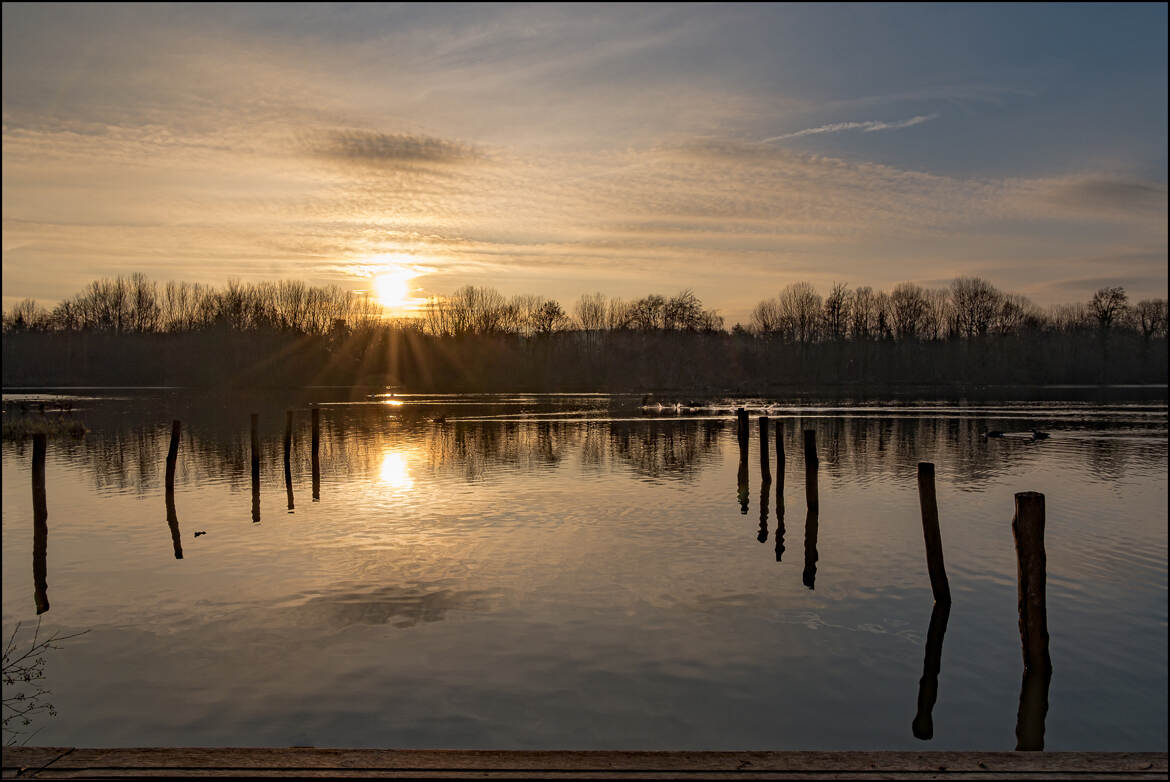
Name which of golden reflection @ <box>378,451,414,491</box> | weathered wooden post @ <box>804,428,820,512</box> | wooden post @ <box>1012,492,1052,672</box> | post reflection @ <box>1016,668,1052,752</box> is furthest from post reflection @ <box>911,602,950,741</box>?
golden reflection @ <box>378,451,414,491</box>

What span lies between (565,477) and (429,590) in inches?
595

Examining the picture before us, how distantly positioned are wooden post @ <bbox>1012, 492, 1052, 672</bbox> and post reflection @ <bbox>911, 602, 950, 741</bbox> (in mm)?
1205

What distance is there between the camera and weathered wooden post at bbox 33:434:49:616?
1492 cm

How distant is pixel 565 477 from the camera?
30.2m

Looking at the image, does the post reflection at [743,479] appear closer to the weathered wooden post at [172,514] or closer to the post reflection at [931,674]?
the post reflection at [931,674]

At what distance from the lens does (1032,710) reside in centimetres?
1037

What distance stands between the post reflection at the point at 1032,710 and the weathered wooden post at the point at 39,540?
1479 cm

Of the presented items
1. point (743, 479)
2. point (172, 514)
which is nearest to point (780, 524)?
point (743, 479)

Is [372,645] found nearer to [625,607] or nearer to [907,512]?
[625,607]

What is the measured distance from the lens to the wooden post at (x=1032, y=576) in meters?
10.4

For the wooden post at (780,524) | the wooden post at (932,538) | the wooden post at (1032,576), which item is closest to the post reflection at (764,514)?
the wooden post at (780,524)

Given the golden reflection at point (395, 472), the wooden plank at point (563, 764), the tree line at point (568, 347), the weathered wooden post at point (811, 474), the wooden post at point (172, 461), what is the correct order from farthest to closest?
the tree line at point (568, 347), the golden reflection at point (395, 472), the wooden post at point (172, 461), the weathered wooden post at point (811, 474), the wooden plank at point (563, 764)

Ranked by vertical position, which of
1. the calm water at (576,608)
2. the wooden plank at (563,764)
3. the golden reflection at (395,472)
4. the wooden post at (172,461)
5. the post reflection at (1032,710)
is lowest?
the post reflection at (1032,710)

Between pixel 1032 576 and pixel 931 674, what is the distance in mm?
1966
